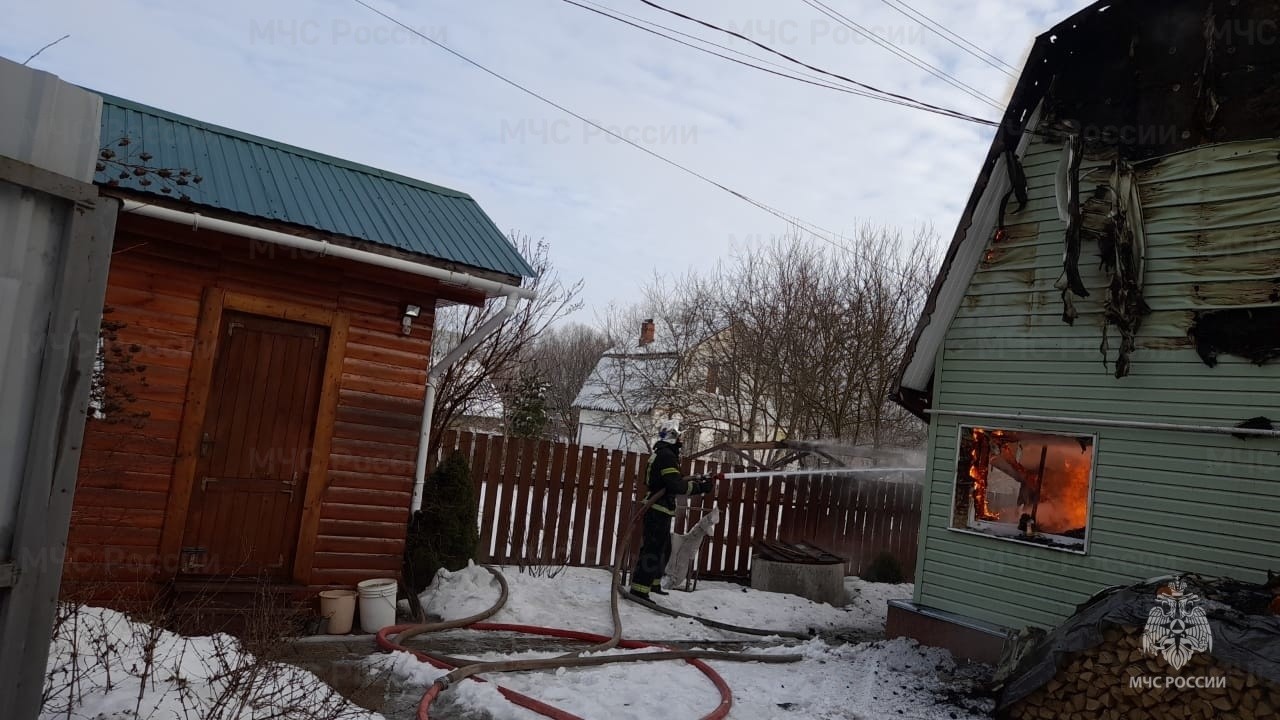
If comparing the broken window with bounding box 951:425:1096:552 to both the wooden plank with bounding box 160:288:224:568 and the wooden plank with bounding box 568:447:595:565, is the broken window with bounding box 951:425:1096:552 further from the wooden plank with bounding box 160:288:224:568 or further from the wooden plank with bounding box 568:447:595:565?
the wooden plank with bounding box 160:288:224:568

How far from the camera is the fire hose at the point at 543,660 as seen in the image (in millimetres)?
5418

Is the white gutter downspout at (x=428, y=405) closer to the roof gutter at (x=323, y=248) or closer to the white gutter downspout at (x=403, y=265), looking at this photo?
the white gutter downspout at (x=403, y=265)

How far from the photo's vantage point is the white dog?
34.3 feet

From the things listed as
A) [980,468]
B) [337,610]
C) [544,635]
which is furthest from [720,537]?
[337,610]

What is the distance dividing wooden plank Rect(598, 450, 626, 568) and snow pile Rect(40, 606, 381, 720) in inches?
250

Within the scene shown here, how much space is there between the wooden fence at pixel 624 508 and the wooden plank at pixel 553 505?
0.01 m

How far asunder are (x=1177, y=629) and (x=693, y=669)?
137 inches

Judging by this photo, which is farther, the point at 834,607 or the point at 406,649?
the point at 834,607

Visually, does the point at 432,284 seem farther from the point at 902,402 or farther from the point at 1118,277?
the point at 1118,277

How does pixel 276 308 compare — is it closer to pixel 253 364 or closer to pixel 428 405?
pixel 253 364

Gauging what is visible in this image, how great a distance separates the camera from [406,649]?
6473 mm

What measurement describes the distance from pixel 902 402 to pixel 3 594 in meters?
8.29

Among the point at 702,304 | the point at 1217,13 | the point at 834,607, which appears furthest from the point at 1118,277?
the point at 702,304

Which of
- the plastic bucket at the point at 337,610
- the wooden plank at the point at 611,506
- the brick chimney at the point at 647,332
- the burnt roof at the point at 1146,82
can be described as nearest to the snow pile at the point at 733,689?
the plastic bucket at the point at 337,610
